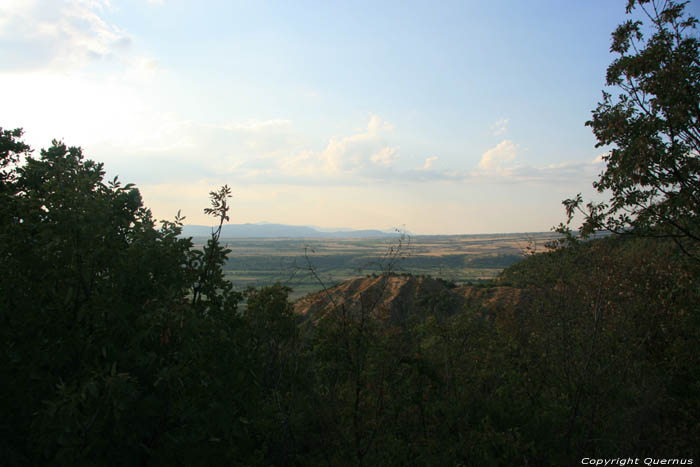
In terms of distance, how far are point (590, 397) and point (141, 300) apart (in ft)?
22.8

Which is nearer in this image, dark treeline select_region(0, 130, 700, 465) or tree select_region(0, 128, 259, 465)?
tree select_region(0, 128, 259, 465)

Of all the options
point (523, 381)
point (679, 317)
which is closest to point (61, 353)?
point (523, 381)

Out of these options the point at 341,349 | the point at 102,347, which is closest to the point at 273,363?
the point at 341,349

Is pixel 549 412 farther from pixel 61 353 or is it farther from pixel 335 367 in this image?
pixel 61 353

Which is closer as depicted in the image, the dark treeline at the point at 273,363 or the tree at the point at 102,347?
the tree at the point at 102,347

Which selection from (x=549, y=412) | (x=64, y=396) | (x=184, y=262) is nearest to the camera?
(x=64, y=396)

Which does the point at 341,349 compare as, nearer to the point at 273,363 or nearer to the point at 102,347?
the point at 273,363

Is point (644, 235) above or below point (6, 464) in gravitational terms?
above

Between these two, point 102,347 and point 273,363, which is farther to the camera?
point 273,363

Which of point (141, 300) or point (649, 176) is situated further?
point (649, 176)

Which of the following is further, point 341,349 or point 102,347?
point 341,349

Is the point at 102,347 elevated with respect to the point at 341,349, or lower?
elevated

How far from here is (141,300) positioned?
340cm

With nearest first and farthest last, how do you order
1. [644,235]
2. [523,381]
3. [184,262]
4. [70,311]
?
[70,311] → [184,262] → [523,381] → [644,235]
